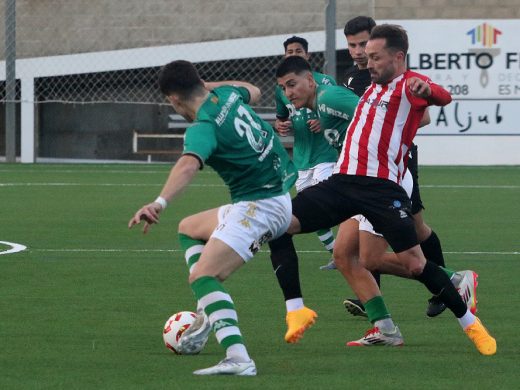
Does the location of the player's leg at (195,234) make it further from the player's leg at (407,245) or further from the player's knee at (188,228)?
the player's leg at (407,245)

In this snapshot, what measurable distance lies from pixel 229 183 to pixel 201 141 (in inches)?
19.7

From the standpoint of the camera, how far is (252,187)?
6.88 m

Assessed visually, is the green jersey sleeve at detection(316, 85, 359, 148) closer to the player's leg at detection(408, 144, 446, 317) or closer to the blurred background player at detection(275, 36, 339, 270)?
the player's leg at detection(408, 144, 446, 317)

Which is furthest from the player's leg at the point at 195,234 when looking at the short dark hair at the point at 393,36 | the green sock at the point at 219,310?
the short dark hair at the point at 393,36

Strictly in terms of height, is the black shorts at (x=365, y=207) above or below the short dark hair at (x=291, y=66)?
below

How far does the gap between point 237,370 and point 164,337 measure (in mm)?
866

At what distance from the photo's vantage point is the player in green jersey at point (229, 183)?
6.54 metres

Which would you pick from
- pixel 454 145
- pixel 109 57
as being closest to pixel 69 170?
pixel 109 57

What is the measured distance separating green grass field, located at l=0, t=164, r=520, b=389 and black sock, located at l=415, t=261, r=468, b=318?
9.2 inches

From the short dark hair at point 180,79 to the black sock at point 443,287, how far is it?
1692 millimetres

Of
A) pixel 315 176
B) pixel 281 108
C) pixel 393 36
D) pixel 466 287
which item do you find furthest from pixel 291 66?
pixel 315 176

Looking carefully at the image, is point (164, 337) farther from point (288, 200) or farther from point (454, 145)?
point (454, 145)

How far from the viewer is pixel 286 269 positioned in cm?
755

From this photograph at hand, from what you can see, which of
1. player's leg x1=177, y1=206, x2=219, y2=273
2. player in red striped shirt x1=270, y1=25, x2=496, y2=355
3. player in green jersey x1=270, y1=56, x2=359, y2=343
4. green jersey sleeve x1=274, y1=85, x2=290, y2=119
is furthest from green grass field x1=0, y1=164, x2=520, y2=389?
green jersey sleeve x1=274, y1=85, x2=290, y2=119
